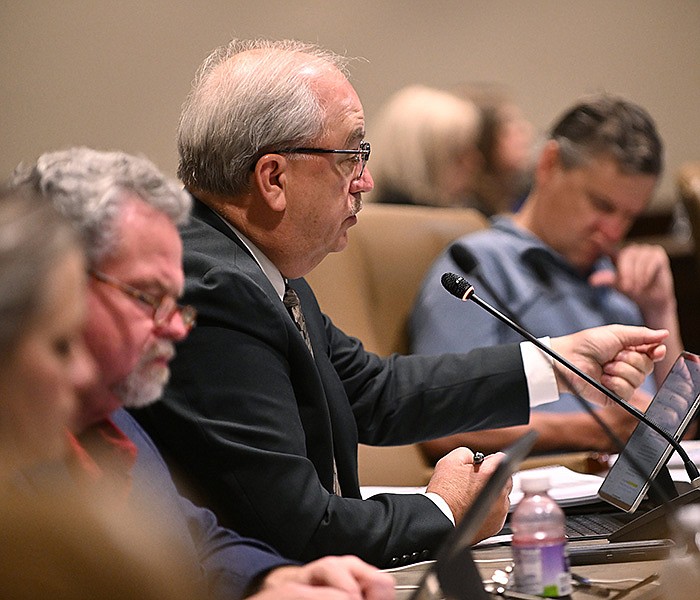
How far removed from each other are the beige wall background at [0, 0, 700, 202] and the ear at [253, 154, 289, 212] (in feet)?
9.95

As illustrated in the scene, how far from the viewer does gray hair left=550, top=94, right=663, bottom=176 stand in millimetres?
2570

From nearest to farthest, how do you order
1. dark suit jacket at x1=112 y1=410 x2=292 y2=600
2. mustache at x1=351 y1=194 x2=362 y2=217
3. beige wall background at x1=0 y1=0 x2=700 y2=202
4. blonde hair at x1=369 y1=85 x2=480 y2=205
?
dark suit jacket at x1=112 y1=410 x2=292 y2=600 < mustache at x1=351 y1=194 x2=362 y2=217 < blonde hair at x1=369 y1=85 x2=480 y2=205 < beige wall background at x1=0 y1=0 x2=700 y2=202

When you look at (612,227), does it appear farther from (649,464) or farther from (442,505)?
(442,505)

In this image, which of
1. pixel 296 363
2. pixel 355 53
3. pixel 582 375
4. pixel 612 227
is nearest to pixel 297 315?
pixel 296 363

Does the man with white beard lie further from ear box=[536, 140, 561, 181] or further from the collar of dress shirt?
ear box=[536, 140, 561, 181]

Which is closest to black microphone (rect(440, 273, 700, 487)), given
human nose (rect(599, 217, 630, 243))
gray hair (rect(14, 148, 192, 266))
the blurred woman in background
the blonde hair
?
gray hair (rect(14, 148, 192, 266))

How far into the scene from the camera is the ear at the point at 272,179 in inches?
58.7

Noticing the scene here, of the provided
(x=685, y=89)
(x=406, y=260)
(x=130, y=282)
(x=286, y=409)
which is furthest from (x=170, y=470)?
(x=685, y=89)

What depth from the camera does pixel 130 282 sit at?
3.44ft

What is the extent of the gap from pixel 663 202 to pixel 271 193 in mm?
4106

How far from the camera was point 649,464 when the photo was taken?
1.42 metres

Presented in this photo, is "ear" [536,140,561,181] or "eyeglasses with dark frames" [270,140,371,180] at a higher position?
"eyeglasses with dark frames" [270,140,371,180]

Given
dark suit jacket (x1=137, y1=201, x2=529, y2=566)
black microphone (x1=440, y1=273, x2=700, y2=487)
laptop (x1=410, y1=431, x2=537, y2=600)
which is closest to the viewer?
laptop (x1=410, y1=431, x2=537, y2=600)

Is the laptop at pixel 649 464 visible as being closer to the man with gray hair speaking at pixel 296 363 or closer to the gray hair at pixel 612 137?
the man with gray hair speaking at pixel 296 363
